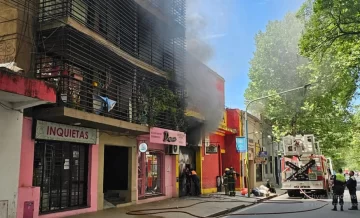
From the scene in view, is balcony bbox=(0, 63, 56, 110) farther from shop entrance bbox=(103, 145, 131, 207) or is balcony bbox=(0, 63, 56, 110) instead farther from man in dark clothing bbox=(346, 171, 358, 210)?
man in dark clothing bbox=(346, 171, 358, 210)

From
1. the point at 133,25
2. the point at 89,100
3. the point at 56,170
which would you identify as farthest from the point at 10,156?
the point at 133,25

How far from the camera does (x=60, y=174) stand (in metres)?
11.2

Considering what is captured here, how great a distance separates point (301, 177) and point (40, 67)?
48.0ft

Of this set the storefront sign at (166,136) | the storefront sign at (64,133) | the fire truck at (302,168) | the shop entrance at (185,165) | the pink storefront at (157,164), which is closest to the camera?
the storefront sign at (64,133)

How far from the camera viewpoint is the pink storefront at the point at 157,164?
1512 cm

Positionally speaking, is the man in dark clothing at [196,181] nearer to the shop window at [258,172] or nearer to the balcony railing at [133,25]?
the balcony railing at [133,25]

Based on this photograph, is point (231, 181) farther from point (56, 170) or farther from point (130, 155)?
point (56, 170)

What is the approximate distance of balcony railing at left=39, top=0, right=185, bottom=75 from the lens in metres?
11.0

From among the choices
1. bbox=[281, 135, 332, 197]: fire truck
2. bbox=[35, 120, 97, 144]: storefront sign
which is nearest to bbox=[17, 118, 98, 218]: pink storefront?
bbox=[35, 120, 97, 144]: storefront sign

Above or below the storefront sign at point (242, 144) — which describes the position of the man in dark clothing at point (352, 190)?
A: below

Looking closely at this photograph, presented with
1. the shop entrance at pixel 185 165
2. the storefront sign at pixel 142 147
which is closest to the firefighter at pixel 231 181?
the shop entrance at pixel 185 165

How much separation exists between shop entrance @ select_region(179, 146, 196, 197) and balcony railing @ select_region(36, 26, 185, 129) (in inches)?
116

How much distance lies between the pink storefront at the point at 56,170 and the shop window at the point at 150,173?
347 centimetres

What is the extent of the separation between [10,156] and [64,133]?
85.3 inches
